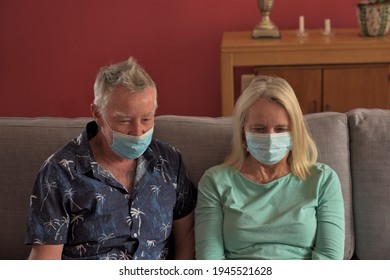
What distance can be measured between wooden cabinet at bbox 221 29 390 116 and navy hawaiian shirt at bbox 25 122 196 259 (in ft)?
5.12

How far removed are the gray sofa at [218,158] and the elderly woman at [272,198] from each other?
5.1 inches

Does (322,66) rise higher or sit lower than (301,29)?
lower

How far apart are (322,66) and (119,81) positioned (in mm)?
1881

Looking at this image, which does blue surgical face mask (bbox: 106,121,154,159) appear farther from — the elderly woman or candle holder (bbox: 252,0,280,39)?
candle holder (bbox: 252,0,280,39)

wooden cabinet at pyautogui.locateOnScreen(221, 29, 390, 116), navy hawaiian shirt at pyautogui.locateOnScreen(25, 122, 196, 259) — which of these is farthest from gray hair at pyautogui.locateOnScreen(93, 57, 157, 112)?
wooden cabinet at pyautogui.locateOnScreen(221, 29, 390, 116)

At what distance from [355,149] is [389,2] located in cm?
161

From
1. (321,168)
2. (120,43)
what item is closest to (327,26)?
(120,43)

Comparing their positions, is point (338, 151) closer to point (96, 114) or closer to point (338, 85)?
point (96, 114)

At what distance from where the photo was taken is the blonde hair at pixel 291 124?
212 cm

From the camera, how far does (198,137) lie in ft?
7.54

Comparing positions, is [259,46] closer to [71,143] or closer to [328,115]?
[328,115]

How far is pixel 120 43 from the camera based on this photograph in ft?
13.9

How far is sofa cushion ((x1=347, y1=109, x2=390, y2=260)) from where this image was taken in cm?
226
